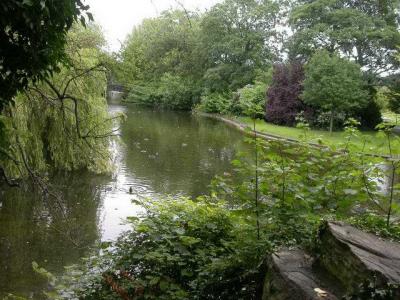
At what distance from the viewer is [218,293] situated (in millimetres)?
4453

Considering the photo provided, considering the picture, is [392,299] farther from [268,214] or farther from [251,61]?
[251,61]

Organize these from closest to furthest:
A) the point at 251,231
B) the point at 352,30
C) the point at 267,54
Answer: the point at 251,231
the point at 352,30
the point at 267,54

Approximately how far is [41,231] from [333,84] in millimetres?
22384

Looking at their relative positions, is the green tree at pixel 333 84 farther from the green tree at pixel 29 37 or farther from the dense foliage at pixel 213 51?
the green tree at pixel 29 37

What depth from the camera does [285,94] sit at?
111ft

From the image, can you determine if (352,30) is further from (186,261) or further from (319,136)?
(186,261)

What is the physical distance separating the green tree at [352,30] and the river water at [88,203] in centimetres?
1663

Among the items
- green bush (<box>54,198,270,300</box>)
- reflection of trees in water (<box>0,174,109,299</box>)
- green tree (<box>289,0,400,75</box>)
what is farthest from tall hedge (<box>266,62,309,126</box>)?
green bush (<box>54,198,270,300</box>)

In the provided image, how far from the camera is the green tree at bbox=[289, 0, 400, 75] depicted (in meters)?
33.2

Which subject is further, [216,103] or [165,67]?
[165,67]

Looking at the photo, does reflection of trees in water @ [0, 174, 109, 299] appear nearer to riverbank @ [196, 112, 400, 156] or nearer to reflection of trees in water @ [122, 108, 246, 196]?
reflection of trees in water @ [122, 108, 246, 196]

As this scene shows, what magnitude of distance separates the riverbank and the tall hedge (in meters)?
1.29

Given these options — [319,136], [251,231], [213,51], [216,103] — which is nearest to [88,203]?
[319,136]

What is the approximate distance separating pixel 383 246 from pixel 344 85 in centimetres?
2544
